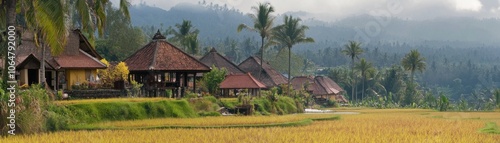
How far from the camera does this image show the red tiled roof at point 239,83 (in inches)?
1544

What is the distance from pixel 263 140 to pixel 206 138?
1.32 metres

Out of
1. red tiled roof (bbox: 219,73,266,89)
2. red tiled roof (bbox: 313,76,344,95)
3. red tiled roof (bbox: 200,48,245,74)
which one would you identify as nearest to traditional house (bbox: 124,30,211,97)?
red tiled roof (bbox: 219,73,266,89)

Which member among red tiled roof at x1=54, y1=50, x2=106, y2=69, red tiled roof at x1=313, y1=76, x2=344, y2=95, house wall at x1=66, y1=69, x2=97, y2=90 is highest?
red tiled roof at x1=54, y1=50, x2=106, y2=69

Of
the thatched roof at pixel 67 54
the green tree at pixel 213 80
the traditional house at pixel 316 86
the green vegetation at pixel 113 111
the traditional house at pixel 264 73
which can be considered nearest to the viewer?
the green vegetation at pixel 113 111

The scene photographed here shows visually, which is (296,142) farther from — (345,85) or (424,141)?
(345,85)

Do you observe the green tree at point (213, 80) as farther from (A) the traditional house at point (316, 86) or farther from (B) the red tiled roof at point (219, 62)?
(A) the traditional house at point (316, 86)

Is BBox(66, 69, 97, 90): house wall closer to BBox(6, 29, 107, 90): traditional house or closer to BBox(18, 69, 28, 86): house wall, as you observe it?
BBox(6, 29, 107, 90): traditional house

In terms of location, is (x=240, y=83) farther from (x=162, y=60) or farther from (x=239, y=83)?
(x=162, y=60)

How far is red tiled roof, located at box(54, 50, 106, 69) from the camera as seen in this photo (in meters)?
27.9

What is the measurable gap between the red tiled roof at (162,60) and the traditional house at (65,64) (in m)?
2.39

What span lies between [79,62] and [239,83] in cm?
1334

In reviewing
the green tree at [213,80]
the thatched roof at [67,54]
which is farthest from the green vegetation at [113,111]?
the green tree at [213,80]

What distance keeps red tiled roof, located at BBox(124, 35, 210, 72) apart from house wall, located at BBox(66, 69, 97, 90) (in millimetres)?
2327

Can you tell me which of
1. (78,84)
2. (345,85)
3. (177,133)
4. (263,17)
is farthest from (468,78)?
(177,133)
